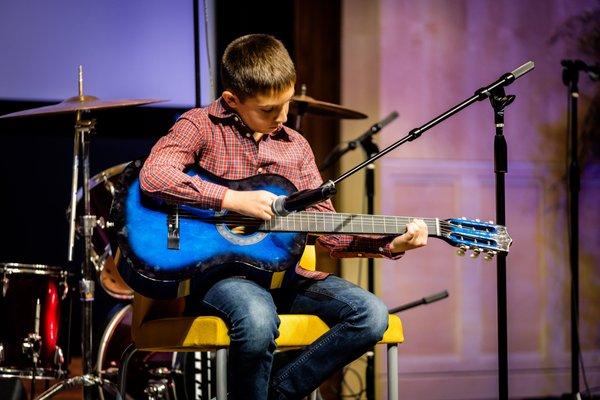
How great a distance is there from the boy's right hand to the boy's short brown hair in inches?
13.3

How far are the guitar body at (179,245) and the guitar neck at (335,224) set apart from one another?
0.05 m

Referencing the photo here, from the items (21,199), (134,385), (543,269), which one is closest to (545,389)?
(543,269)

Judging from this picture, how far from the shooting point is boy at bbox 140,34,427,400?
7.64 feet

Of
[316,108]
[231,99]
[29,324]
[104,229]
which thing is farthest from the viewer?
[316,108]

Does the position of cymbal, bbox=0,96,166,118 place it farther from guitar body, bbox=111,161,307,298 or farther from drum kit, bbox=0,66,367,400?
guitar body, bbox=111,161,307,298

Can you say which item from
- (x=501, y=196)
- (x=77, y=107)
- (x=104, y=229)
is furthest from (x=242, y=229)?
(x=104, y=229)

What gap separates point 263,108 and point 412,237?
0.60m

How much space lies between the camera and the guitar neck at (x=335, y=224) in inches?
95.6

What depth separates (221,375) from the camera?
2414 mm

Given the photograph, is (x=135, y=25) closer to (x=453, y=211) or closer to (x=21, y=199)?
(x=21, y=199)

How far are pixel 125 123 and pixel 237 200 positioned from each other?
10.4 feet

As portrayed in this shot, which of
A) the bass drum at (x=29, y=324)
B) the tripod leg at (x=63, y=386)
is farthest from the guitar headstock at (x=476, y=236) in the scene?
the bass drum at (x=29, y=324)

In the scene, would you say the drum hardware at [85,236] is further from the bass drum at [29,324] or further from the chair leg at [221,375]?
the chair leg at [221,375]

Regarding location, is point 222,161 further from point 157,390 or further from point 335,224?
point 157,390
